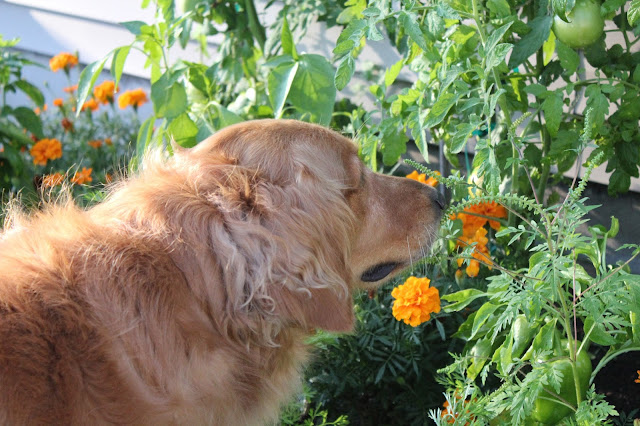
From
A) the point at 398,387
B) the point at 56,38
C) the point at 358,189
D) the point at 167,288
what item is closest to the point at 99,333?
the point at 167,288

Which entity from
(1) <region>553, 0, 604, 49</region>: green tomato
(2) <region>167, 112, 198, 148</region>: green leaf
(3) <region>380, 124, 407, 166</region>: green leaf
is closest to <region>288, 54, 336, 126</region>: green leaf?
(3) <region>380, 124, 407, 166</region>: green leaf

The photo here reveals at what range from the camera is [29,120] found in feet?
15.5

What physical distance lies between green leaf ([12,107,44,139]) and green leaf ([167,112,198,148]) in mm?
1630

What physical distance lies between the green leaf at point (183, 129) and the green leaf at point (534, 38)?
5.40 feet

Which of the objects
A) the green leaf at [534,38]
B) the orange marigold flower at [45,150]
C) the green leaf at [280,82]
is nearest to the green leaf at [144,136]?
the green leaf at [280,82]

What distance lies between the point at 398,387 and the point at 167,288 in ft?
5.25

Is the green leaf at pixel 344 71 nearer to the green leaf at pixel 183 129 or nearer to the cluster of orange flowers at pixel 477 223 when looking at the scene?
the cluster of orange flowers at pixel 477 223

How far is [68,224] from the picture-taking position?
6.35 feet

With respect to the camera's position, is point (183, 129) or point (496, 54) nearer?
point (496, 54)

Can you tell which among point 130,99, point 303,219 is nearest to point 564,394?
point 303,219

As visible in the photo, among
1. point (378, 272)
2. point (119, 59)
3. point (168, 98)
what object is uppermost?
point (119, 59)

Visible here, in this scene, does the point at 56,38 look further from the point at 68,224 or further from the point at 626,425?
the point at 626,425

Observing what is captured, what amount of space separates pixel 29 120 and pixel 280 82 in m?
2.24

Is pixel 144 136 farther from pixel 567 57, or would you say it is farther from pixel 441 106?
pixel 567 57
